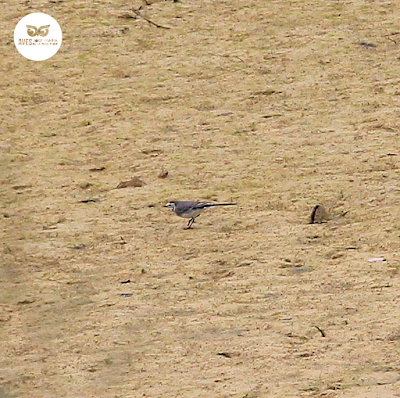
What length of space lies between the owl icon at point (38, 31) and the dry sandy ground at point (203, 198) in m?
0.26

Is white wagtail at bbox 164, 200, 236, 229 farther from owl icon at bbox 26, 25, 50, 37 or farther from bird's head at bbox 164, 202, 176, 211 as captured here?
owl icon at bbox 26, 25, 50, 37

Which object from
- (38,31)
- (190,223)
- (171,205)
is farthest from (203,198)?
(38,31)

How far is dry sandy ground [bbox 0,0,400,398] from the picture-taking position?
4645 mm

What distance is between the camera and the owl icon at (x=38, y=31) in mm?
10352

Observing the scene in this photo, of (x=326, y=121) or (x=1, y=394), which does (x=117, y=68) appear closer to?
(x=326, y=121)

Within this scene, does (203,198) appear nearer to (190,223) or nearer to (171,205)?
(171,205)

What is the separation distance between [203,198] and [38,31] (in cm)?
437

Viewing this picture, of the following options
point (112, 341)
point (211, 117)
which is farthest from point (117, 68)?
point (112, 341)

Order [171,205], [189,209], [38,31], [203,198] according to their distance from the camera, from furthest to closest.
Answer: [38,31] < [203,198] < [171,205] < [189,209]

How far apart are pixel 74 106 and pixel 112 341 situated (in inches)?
168

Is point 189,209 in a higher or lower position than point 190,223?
higher

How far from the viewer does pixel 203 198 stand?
6965 millimetres

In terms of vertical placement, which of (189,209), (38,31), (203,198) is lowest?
(203,198)

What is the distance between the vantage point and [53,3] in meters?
10.9
